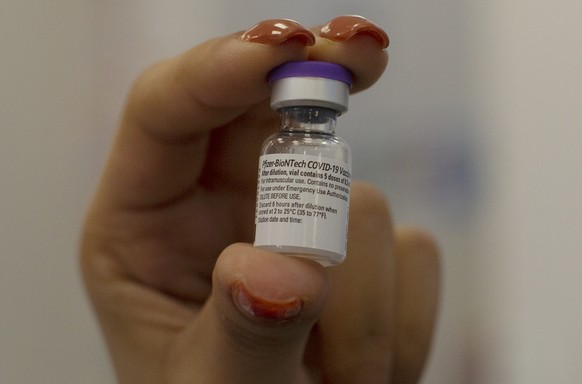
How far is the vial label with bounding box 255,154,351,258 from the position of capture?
375 millimetres

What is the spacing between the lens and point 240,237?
24.5 inches

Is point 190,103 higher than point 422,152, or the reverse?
point 422,152

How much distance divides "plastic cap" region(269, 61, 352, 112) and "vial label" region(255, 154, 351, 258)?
35 millimetres

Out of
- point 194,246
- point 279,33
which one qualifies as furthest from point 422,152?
point 279,33

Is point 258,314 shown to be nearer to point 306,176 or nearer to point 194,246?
point 306,176

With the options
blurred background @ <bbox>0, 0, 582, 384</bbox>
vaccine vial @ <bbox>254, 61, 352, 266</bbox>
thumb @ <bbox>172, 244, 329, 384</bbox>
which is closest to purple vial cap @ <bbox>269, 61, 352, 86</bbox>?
vaccine vial @ <bbox>254, 61, 352, 266</bbox>

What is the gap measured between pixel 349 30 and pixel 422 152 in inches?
18.1

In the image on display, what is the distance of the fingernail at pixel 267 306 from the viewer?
37cm

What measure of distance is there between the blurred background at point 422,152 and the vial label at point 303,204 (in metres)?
0.46

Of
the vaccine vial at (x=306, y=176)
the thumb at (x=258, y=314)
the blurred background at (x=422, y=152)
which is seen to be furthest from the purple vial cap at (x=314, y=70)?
the blurred background at (x=422, y=152)

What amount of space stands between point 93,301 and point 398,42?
502 mm

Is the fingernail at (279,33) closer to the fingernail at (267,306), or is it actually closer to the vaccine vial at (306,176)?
the vaccine vial at (306,176)

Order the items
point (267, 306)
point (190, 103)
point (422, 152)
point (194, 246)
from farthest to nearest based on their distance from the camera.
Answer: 1. point (422, 152)
2. point (194, 246)
3. point (190, 103)
4. point (267, 306)

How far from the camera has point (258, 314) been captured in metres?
0.38
